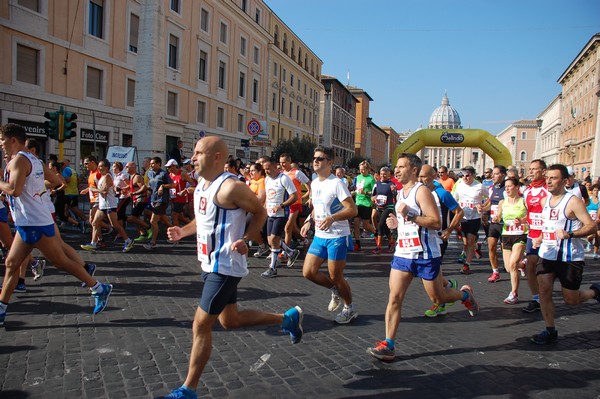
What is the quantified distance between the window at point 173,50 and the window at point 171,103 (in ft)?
5.81

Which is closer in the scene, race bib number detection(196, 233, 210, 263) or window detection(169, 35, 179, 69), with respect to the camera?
race bib number detection(196, 233, 210, 263)

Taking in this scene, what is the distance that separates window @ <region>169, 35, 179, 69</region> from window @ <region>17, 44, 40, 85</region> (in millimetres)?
10782

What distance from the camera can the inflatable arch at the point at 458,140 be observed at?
27.6m

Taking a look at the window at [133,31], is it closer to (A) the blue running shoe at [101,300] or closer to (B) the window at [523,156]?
(A) the blue running shoe at [101,300]

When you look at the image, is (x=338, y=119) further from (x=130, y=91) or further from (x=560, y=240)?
(x=560, y=240)

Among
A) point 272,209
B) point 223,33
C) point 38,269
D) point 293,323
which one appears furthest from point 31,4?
point 293,323

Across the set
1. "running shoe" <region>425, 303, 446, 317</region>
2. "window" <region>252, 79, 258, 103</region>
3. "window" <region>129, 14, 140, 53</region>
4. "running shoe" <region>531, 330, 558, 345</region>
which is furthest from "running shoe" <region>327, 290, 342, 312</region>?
"window" <region>252, 79, 258, 103</region>

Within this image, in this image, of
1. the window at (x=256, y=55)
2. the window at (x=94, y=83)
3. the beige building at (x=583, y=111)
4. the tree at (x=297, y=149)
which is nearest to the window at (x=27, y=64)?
the window at (x=94, y=83)

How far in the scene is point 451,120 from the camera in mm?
183250

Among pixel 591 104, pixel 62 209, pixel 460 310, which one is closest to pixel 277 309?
pixel 460 310

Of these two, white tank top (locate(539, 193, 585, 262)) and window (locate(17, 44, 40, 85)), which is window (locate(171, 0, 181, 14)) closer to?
window (locate(17, 44, 40, 85))

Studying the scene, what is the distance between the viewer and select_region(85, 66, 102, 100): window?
888 inches

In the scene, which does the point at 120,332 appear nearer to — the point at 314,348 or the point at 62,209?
the point at 314,348

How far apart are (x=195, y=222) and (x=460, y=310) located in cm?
397
